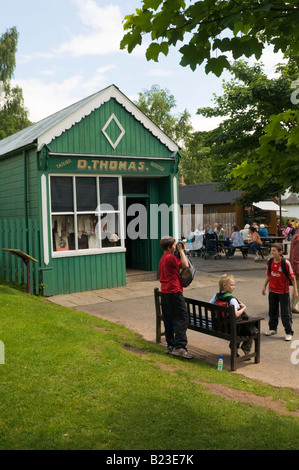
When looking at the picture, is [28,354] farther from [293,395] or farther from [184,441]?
[293,395]

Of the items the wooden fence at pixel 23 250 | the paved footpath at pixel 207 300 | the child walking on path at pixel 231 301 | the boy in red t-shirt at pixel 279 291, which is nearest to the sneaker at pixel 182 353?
the paved footpath at pixel 207 300

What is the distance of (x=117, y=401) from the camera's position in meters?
4.85

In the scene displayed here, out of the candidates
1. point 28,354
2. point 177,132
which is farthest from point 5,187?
point 177,132

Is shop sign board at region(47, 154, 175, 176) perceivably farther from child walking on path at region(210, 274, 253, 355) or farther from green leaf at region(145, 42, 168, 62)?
green leaf at region(145, 42, 168, 62)

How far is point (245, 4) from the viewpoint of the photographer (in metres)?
3.63

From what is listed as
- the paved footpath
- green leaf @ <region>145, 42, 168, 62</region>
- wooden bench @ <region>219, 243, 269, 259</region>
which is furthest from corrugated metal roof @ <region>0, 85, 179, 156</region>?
green leaf @ <region>145, 42, 168, 62</region>

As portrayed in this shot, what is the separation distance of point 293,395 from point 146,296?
650 cm

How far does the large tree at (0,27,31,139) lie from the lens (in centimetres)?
4091

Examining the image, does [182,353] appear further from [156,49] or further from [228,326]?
[156,49]

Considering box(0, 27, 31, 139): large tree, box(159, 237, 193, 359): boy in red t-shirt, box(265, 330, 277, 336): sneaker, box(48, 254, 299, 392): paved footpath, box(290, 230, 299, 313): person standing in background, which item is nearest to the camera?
box(48, 254, 299, 392): paved footpath

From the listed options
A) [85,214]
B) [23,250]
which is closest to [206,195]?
[85,214]

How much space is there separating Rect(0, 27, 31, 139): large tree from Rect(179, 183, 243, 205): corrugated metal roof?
1670cm

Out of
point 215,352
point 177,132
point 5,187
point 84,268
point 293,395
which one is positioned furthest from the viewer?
point 177,132

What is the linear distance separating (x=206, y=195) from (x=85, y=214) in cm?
2629
